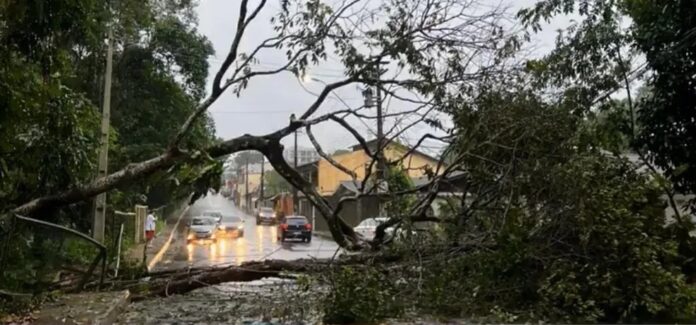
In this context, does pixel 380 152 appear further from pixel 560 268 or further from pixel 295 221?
pixel 295 221

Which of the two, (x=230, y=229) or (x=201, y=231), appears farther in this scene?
(x=230, y=229)

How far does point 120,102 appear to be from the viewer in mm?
27516

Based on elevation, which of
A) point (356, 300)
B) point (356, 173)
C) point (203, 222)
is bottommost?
point (356, 300)

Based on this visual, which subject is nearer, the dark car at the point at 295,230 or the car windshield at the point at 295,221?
the dark car at the point at 295,230

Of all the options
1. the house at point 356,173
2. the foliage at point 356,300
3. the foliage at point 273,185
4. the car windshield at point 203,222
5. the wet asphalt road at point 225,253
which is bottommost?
the wet asphalt road at point 225,253

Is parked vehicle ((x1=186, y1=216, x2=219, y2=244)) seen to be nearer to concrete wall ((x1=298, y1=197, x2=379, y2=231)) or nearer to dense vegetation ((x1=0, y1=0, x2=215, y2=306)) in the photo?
concrete wall ((x1=298, y1=197, x2=379, y2=231))

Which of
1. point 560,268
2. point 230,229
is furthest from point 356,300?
point 230,229

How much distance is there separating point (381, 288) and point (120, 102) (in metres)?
22.6

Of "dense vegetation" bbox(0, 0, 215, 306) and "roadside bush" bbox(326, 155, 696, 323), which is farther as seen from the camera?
"dense vegetation" bbox(0, 0, 215, 306)

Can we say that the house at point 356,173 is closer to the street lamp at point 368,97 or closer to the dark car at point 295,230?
the street lamp at point 368,97

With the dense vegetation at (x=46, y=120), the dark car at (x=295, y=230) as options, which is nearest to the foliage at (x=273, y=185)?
the dark car at (x=295, y=230)

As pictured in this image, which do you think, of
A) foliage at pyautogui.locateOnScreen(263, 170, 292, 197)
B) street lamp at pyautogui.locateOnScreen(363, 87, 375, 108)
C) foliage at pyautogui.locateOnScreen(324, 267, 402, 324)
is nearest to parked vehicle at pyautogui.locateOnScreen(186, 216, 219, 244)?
street lamp at pyautogui.locateOnScreen(363, 87, 375, 108)

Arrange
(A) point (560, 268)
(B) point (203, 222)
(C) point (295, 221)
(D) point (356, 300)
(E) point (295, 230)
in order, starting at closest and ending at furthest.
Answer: (D) point (356, 300) → (A) point (560, 268) → (E) point (295, 230) → (C) point (295, 221) → (B) point (203, 222)

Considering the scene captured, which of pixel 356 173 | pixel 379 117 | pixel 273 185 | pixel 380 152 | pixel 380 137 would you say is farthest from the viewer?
pixel 273 185
